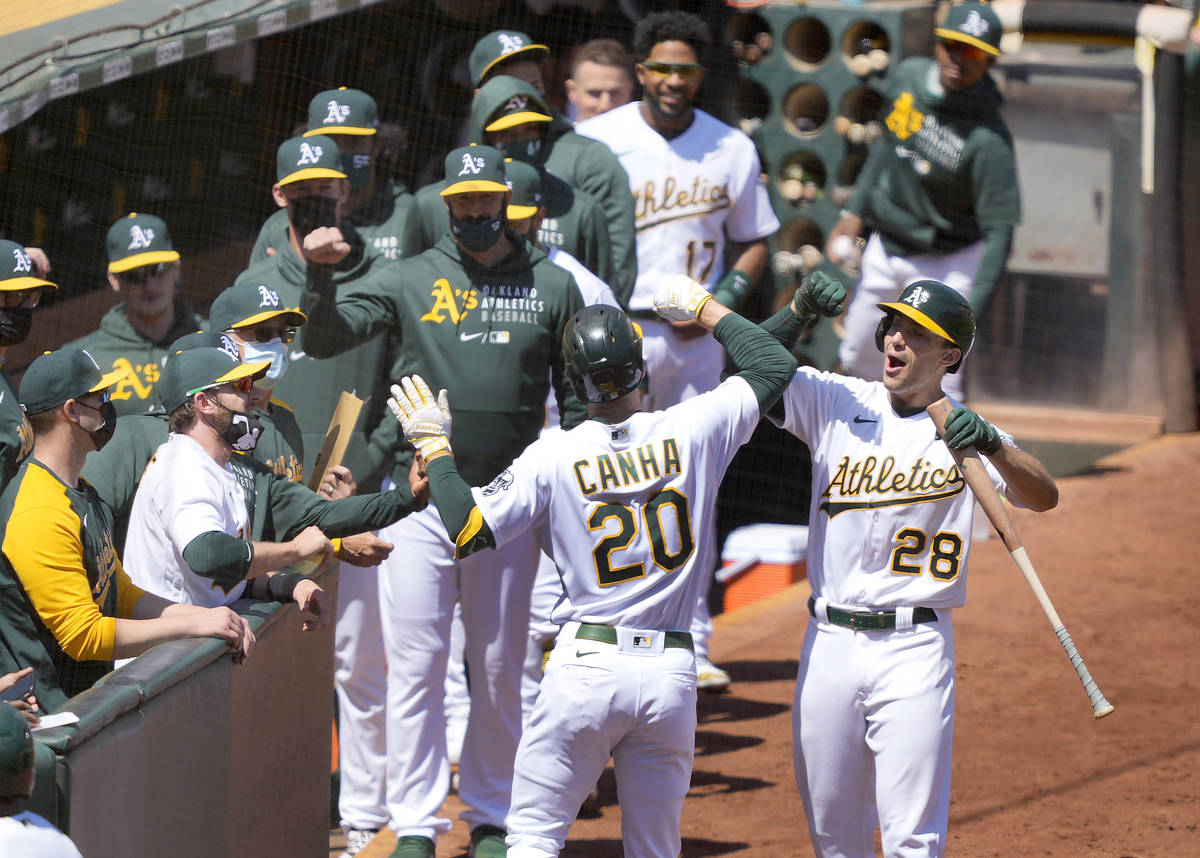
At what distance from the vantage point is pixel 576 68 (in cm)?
643

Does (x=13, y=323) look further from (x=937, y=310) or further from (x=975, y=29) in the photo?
(x=975, y=29)

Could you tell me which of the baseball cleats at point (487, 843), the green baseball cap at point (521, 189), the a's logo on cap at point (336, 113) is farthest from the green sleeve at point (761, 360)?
the a's logo on cap at point (336, 113)

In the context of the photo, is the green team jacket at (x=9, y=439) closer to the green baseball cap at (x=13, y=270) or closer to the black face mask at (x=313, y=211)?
the green baseball cap at (x=13, y=270)

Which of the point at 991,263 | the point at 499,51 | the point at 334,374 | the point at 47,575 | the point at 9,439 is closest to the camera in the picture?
the point at 47,575

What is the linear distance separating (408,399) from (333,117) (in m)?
1.87

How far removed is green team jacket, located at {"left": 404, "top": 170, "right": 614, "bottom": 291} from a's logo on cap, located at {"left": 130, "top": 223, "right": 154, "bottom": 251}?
796 millimetres

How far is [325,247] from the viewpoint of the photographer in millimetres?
4578

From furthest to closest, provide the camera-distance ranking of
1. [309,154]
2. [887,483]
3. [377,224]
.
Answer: [377,224] < [309,154] < [887,483]

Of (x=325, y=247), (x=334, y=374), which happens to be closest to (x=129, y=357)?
(x=334, y=374)

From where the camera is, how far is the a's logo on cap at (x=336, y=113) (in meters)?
5.30

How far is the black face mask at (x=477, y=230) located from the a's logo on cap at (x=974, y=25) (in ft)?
8.00

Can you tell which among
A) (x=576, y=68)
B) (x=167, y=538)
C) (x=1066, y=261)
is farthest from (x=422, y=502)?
(x=1066, y=261)

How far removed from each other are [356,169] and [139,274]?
81cm

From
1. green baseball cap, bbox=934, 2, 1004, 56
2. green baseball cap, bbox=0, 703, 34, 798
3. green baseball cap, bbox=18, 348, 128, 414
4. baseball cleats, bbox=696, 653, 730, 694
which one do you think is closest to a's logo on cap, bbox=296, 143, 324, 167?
green baseball cap, bbox=18, 348, 128, 414
